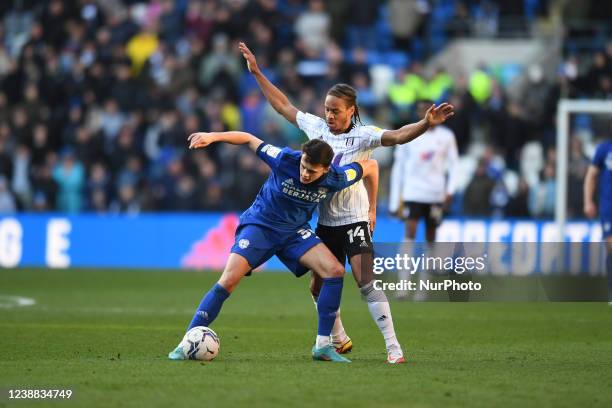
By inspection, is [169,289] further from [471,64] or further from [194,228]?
Answer: [471,64]

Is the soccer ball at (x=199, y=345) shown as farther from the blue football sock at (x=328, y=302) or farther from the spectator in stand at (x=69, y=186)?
the spectator in stand at (x=69, y=186)

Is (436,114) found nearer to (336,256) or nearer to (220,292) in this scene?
(336,256)

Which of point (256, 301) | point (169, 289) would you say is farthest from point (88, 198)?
point (256, 301)

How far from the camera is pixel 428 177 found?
1448 cm

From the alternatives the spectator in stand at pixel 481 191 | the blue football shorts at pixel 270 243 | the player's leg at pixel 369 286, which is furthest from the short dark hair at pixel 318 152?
the spectator in stand at pixel 481 191

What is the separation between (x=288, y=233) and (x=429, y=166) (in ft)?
18.6

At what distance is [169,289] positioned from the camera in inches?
652

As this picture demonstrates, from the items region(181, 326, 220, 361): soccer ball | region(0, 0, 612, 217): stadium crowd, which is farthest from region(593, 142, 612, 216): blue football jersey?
region(181, 326, 220, 361): soccer ball

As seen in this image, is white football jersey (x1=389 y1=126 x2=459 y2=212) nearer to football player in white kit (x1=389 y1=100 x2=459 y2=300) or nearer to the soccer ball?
football player in white kit (x1=389 y1=100 x2=459 y2=300)

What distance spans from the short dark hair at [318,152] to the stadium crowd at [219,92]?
1158 cm

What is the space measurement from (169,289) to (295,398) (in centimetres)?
957

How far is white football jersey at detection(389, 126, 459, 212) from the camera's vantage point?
1446 centimetres

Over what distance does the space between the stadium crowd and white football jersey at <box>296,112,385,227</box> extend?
1078 cm

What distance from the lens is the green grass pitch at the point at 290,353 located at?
7.32 m
